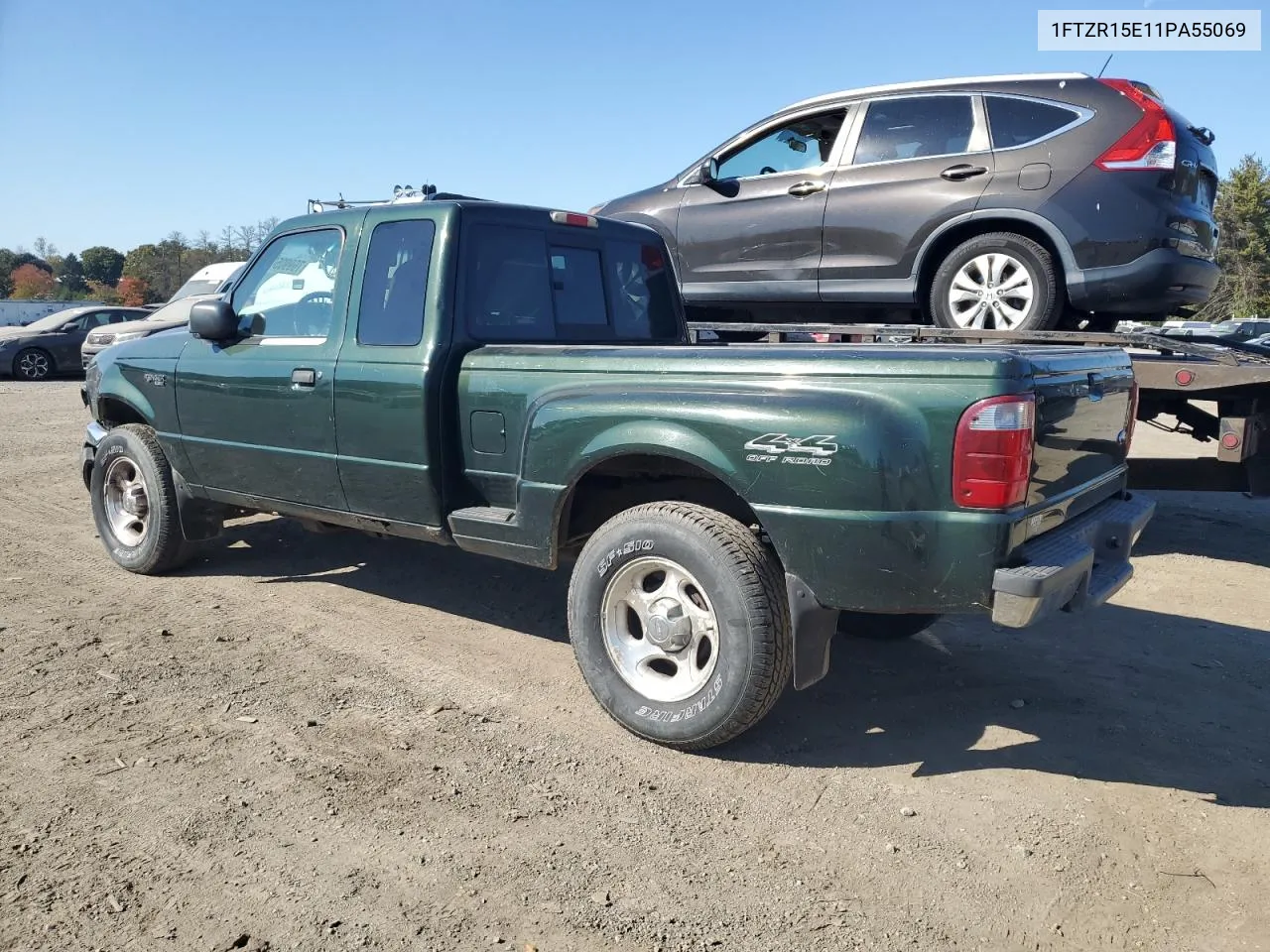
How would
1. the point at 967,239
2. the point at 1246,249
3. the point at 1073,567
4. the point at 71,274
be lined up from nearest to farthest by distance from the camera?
the point at 1073,567 → the point at 967,239 → the point at 1246,249 → the point at 71,274

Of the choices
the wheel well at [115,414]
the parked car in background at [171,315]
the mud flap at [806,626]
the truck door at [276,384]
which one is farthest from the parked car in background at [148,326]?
the mud flap at [806,626]

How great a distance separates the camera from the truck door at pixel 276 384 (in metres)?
4.58

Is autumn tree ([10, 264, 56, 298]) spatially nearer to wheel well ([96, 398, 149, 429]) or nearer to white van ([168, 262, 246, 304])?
white van ([168, 262, 246, 304])

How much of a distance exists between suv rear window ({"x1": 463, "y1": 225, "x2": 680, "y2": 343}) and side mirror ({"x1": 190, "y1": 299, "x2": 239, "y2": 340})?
1.46 m

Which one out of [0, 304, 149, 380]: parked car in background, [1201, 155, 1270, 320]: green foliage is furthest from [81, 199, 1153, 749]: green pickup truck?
[1201, 155, 1270, 320]: green foliage

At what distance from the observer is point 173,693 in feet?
13.0

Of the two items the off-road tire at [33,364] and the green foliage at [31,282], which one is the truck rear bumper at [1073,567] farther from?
the green foliage at [31,282]

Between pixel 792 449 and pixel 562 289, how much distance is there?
6.37 feet

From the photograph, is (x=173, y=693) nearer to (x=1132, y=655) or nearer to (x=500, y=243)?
(x=500, y=243)

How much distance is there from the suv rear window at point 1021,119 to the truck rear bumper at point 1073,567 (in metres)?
2.86

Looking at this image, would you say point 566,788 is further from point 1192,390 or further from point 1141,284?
point 1141,284

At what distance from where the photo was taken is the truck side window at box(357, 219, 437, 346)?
427 cm

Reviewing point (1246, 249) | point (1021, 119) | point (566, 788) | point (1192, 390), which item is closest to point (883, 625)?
point (566, 788)

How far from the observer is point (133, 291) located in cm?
7400
